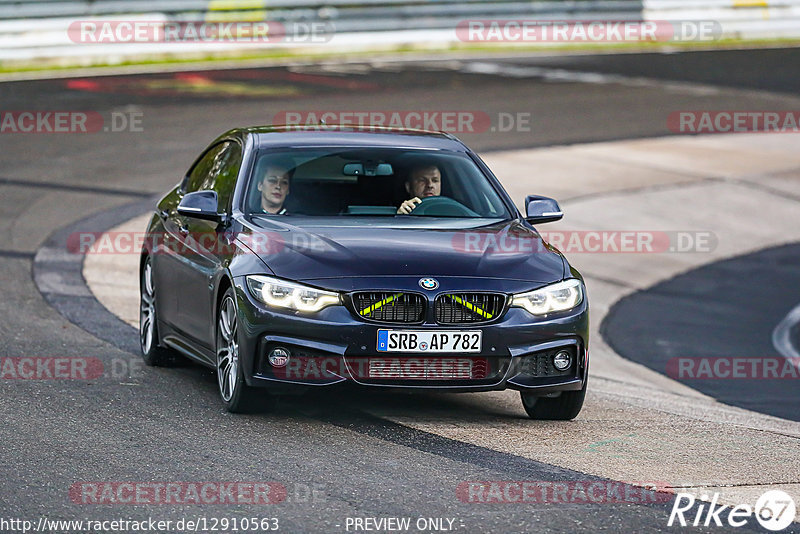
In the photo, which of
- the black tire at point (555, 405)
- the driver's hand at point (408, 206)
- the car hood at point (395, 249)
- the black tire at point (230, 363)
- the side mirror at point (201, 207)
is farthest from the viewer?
the driver's hand at point (408, 206)

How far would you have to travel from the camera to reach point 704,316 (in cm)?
1423

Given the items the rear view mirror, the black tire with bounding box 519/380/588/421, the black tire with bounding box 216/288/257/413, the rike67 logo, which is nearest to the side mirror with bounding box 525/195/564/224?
the rear view mirror

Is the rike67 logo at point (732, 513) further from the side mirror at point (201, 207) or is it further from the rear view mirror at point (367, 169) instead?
the side mirror at point (201, 207)

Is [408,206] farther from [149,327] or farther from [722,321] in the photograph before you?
[722,321]

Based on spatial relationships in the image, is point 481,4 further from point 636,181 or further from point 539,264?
point 539,264

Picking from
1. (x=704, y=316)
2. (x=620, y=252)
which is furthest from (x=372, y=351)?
(x=620, y=252)

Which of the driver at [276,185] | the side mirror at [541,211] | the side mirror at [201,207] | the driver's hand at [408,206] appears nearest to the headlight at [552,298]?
the side mirror at [541,211]

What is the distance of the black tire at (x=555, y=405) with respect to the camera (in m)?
8.05

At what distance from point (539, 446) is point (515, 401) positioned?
1448 mm

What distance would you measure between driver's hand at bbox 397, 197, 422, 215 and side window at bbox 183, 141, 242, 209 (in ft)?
3.27

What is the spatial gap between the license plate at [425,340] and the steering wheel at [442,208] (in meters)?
1.37

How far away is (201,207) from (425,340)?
5.62 feet

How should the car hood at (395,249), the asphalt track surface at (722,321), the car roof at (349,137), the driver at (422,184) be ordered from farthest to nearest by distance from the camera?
the asphalt track surface at (722,321), the car roof at (349,137), the driver at (422,184), the car hood at (395,249)

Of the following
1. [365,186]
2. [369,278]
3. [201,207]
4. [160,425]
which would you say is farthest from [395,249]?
[160,425]
